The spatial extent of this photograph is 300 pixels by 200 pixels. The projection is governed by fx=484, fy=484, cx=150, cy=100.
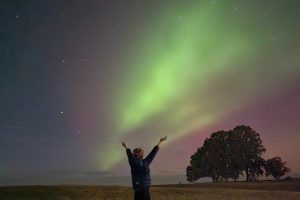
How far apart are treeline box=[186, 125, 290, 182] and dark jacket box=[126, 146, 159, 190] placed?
3607 inches

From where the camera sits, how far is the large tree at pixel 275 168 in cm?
Result: 11038

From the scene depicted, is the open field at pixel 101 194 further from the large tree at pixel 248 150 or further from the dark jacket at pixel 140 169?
the large tree at pixel 248 150

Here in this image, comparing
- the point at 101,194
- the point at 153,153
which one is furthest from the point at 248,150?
the point at 153,153

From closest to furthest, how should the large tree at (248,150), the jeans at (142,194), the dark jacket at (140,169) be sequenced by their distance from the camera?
1. the dark jacket at (140,169)
2. the jeans at (142,194)
3. the large tree at (248,150)

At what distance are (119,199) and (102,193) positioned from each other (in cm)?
359

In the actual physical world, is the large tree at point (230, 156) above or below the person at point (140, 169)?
above

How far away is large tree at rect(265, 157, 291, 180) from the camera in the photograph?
11038cm

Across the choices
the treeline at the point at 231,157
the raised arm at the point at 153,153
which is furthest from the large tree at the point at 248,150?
the raised arm at the point at 153,153

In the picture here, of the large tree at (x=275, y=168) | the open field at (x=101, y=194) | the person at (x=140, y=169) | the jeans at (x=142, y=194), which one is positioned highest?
the large tree at (x=275, y=168)

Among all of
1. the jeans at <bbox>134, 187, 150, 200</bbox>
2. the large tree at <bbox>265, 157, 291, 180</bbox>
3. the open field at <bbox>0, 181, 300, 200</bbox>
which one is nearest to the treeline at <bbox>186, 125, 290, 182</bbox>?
the large tree at <bbox>265, 157, 291, 180</bbox>

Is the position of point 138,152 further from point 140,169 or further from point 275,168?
point 275,168

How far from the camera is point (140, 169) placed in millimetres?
15961

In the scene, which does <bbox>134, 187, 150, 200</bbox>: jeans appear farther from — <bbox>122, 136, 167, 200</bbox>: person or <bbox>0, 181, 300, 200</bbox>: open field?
<bbox>0, 181, 300, 200</bbox>: open field

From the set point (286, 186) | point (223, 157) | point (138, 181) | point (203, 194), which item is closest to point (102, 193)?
point (203, 194)
